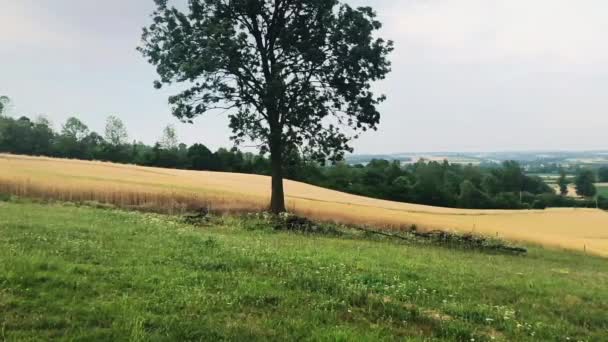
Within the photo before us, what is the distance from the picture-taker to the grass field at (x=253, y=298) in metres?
6.74

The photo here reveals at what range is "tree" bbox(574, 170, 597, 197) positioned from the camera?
442 feet

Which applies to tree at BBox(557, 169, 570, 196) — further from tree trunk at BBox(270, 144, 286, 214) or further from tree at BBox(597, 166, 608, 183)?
tree trunk at BBox(270, 144, 286, 214)

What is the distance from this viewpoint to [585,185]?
137 meters

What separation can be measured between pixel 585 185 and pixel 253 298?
15064cm

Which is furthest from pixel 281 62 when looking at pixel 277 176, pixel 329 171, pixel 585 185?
pixel 585 185

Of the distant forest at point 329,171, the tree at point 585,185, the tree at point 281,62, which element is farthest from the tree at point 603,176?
the tree at point 281,62

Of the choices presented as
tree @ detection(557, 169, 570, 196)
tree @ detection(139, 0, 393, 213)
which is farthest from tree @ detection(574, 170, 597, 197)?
tree @ detection(139, 0, 393, 213)

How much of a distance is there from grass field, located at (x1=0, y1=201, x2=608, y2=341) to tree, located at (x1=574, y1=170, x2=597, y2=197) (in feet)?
457

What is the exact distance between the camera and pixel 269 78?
30.0 meters

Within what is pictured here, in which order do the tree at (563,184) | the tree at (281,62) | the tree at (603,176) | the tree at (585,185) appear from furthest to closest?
1. the tree at (603,176)
2. the tree at (563,184)
3. the tree at (585,185)
4. the tree at (281,62)

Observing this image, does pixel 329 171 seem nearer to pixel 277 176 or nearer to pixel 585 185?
pixel 585 185

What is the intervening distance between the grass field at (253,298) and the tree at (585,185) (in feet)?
457

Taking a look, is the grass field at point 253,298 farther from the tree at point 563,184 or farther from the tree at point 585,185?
the tree at point 563,184

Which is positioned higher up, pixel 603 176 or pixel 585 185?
pixel 603 176
